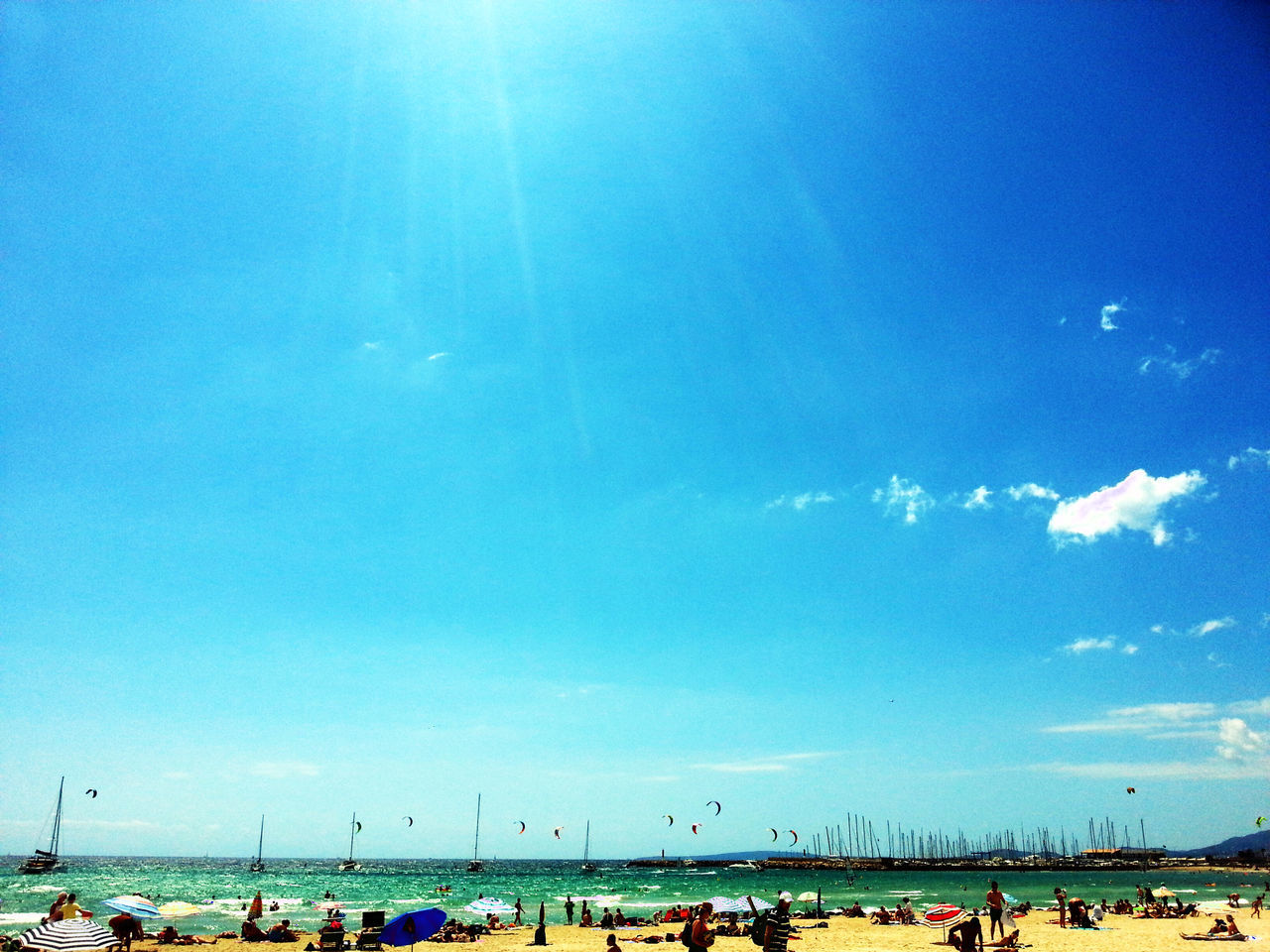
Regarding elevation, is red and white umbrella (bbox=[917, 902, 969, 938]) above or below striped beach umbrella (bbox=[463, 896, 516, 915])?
above

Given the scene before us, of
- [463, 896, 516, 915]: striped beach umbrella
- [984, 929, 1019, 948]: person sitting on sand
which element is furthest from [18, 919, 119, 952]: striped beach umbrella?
[984, 929, 1019, 948]: person sitting on sand

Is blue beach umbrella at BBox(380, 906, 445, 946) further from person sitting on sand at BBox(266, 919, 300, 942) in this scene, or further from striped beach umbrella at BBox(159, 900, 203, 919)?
person sitting on sand at BBox(266, 919, 300, 942)

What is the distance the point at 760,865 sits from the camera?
5723 inches

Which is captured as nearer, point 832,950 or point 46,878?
point 832,950

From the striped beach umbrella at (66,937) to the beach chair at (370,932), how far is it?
9.11 m

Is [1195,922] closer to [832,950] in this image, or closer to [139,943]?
[832,950]

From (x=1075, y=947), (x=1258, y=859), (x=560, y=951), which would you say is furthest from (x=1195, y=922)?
(x=1258, y=859)

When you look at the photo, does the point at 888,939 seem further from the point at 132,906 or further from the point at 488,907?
the point at 132,906

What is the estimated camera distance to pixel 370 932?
26.1m

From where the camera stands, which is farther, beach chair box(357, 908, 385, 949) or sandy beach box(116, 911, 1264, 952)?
sandy beach box(116, 911, 1264, 952)

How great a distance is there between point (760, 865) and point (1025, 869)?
4542 centimetres

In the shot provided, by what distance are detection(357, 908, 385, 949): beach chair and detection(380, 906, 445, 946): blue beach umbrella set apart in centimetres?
815

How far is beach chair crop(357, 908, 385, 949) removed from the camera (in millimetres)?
25156

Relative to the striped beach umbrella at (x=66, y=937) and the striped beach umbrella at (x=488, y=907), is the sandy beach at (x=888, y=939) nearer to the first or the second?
the striped beach umbrella at (x=488, y=907)
